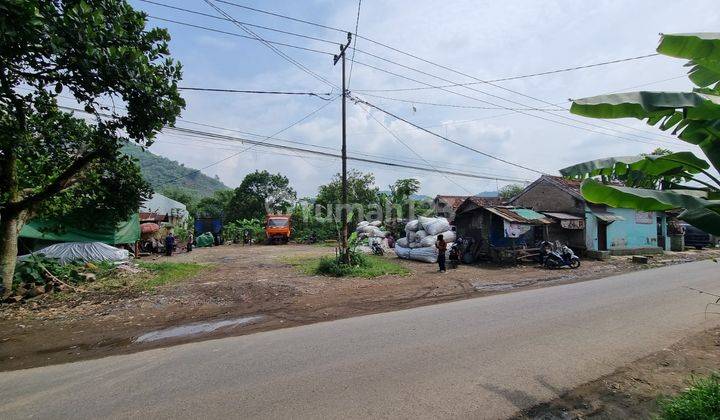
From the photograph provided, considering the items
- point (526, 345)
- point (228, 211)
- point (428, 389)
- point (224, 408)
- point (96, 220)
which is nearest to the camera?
point (224, 408)

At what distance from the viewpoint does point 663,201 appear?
3867 mm

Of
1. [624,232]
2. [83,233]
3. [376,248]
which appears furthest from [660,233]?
[83,233]

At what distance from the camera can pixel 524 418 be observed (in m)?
3.69

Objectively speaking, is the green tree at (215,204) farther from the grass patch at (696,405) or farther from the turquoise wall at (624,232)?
Result: the grass patch at (696,405)

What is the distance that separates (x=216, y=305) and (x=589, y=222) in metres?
19.7

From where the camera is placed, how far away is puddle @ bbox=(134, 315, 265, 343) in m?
6.99

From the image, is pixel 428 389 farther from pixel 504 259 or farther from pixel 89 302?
pixel 504 259

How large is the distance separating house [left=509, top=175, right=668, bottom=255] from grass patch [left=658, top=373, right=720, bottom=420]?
58.8 ft

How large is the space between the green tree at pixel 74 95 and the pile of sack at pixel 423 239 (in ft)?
41.6

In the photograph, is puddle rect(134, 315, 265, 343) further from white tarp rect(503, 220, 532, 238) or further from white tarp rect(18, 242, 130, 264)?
white tarp rect(503, 220, 532, 238)

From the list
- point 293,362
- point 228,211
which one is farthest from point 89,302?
point 228,211

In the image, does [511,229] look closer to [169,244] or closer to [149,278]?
[149,278]

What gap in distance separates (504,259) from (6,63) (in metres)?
17.6

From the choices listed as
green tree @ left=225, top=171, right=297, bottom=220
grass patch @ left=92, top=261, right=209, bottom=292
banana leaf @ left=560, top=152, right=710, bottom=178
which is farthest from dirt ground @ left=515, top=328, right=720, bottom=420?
green tree @ left=225, top=171, right=297, bottom=220
